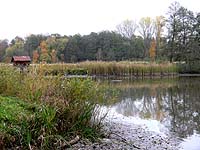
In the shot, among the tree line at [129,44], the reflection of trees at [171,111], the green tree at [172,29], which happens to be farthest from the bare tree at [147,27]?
the reflection of trees at [171,111]

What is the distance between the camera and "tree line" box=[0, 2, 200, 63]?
138 ft

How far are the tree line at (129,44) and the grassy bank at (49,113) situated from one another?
3149 centimetres

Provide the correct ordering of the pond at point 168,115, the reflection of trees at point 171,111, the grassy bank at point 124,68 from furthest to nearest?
the grassy bank at point 124,68 → the reflection of trees at point 171,111 → the pond at point 168,115

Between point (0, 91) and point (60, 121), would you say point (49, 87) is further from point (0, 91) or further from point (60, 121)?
point (0, 91)

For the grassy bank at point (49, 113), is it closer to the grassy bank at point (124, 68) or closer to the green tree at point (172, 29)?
the grassy bank at point (124, 68)

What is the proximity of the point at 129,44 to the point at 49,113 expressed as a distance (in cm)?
4918

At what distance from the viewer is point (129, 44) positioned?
2141 inches

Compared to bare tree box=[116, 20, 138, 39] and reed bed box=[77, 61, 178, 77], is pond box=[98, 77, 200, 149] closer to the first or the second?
reed bed box=[77, 61, 178, 77]

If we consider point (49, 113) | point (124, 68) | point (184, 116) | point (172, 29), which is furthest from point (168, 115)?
point (172, 29)

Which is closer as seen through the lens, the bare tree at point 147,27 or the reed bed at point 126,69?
the reed bed at point 126,69

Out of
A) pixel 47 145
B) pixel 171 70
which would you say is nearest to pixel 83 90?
pixel 47 145

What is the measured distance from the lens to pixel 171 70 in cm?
3634

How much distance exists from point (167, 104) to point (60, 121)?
28.4ft

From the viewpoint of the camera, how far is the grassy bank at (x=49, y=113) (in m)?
5.45
